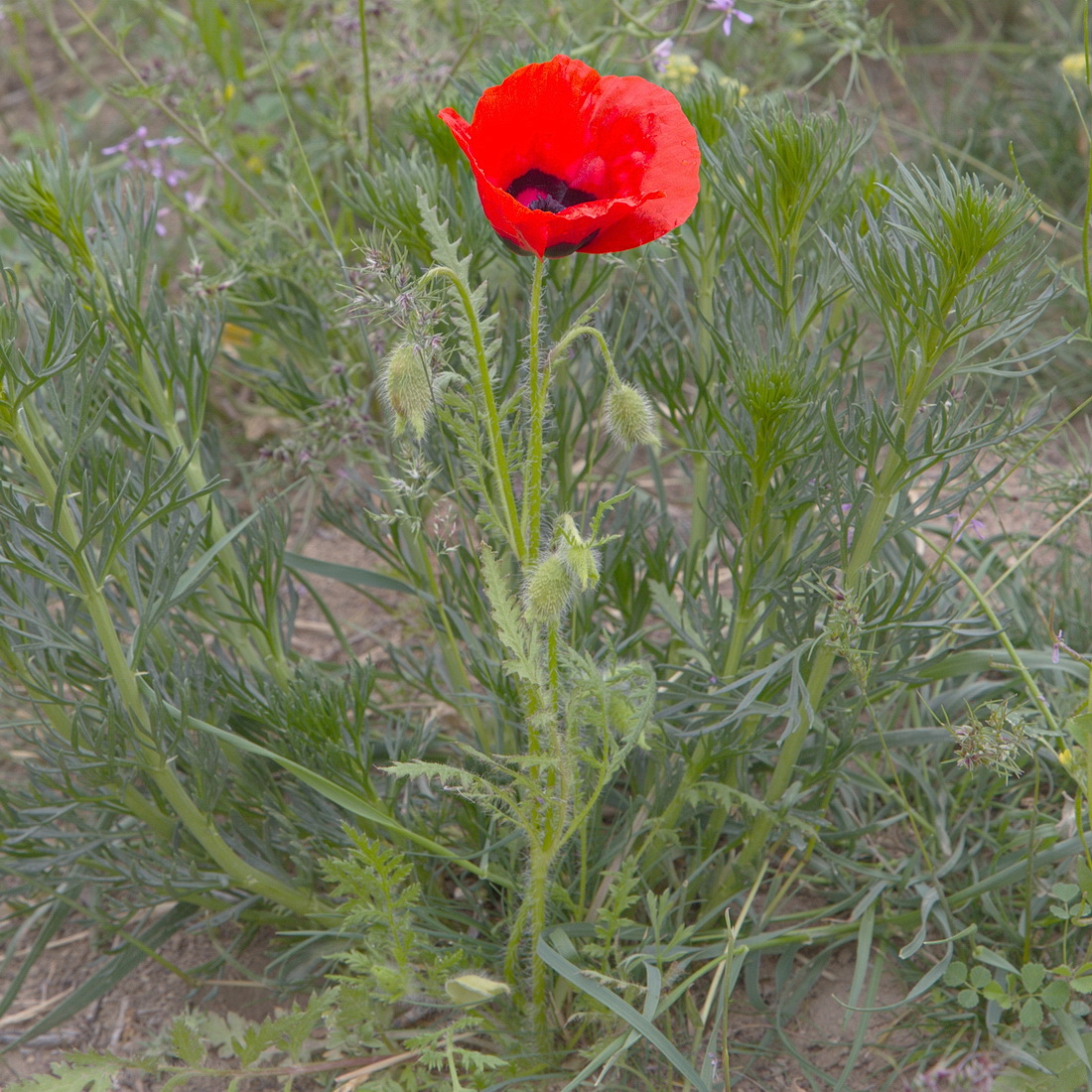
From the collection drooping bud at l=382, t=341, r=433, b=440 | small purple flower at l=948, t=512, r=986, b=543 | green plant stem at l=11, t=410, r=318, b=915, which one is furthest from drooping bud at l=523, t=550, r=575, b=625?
small purple flower at l=948, t=512, r=986, b=543

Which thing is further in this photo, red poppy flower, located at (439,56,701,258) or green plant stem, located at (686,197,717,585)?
green plant stem, located at (686,197,717,585)

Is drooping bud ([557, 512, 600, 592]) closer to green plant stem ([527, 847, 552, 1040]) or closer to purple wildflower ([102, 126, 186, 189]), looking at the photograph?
green plant stem ([527, 847, 552, 1040])

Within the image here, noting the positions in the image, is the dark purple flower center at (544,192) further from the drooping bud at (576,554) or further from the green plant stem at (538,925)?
the green plant stem at (538,925)

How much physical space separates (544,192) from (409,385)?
1.07ft

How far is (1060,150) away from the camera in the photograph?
10.7ft

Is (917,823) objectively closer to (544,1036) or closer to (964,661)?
(964,661)

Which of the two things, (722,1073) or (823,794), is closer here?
(722,1073)

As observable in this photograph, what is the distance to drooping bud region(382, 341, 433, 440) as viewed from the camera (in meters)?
1.37

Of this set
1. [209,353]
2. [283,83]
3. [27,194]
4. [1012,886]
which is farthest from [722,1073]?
[283,83]

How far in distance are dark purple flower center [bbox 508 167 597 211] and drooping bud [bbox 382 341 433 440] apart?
10.1 inches

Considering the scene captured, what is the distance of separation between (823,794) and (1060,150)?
7.41ft

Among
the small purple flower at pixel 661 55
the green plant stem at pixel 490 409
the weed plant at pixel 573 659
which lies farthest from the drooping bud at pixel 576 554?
the small purple flower at pixel 661 55

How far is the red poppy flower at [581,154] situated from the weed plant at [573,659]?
0.39 feet

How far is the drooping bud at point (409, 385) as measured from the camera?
4.50ft
